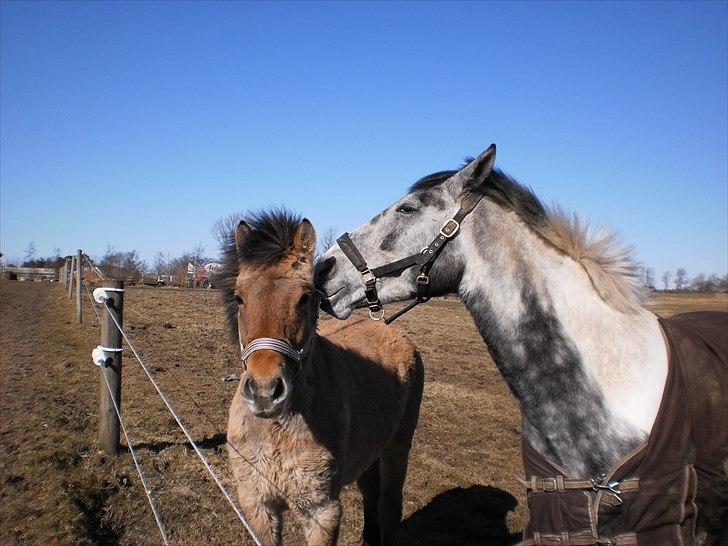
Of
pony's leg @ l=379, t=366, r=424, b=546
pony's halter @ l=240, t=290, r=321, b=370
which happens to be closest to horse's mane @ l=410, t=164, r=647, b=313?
pony's halter @ l=240, t=290, r=321, b=370

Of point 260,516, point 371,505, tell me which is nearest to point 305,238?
point 260,516

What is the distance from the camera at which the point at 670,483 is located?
2146 millimetres

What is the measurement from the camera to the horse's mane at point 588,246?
2457 mm

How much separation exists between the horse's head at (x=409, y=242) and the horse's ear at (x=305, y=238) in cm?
72

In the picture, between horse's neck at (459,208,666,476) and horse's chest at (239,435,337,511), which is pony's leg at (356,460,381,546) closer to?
horse's chest at (239,435,337,511)

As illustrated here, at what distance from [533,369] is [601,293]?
473 mm

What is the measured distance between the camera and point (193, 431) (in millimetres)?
6770

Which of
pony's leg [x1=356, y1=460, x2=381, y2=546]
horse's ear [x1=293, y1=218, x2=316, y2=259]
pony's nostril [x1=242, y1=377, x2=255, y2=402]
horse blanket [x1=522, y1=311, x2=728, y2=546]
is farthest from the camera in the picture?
pony's leg [x1=356, y1=460, x2=381, y2=546]

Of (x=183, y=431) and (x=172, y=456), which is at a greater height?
(x=183, y=431)

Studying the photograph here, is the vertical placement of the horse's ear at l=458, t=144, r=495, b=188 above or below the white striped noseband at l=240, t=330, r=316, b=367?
above

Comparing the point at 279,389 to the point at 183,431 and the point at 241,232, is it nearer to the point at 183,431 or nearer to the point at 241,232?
Answer: the point at 241,232

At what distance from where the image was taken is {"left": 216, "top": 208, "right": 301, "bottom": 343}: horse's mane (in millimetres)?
3439

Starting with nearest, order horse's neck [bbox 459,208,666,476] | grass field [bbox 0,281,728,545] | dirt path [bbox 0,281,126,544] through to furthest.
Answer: horse's neck [bbox 459,208,666,476]
dirt path [bbox 0,281,126,544]
grass field [bbox 0,281,728,545]

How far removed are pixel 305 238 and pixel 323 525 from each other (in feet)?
6.29
